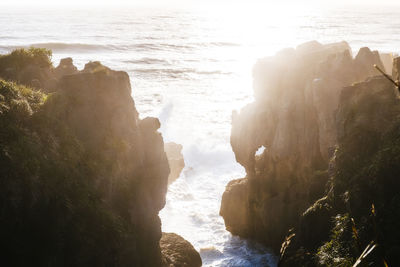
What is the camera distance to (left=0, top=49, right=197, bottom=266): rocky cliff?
16.9 meters

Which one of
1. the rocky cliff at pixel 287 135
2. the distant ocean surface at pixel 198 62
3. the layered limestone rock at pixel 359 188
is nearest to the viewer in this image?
the layered limestone rock at pixel 359 188

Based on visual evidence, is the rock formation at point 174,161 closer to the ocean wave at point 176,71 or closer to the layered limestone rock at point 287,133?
the layered limestone rock at point 287,133

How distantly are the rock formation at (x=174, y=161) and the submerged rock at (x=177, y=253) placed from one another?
48.8ft

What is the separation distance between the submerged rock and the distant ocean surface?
1.93 m

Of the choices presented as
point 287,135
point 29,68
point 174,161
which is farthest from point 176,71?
point 29,68

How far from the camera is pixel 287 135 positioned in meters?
30.2

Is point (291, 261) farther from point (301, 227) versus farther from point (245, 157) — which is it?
point (245, 157)

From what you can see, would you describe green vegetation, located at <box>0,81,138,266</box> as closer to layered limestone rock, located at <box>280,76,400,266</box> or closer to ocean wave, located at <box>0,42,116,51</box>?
layered limestone rock, located at <box>280,76,400,266</box>

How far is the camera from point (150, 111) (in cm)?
6419

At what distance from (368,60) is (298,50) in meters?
6.55

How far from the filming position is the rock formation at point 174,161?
4410cm

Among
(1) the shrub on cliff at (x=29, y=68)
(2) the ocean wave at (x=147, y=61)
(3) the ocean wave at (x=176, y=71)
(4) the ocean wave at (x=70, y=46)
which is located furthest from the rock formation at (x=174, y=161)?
(4) the ocean wave at (x=70, y=46)

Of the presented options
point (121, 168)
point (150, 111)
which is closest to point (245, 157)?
point (121, 168)

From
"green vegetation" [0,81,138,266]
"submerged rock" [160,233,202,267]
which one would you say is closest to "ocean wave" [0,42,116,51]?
"submerged rock" [160,233,202,267]
